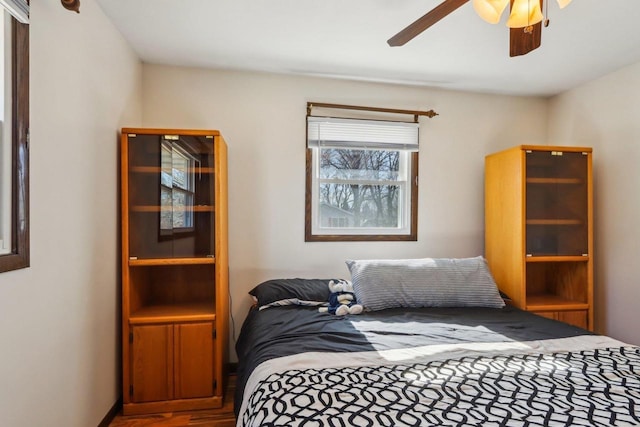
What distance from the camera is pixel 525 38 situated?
1.53 meters

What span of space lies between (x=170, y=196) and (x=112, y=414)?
4.59 feet

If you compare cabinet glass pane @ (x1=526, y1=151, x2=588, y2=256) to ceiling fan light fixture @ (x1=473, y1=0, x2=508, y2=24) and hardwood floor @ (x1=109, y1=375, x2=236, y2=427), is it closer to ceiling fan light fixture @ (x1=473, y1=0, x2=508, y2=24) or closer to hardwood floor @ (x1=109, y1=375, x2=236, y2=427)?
ceiling fan light fixture @ (x1=473, y1=0, x2=508, y2=24)

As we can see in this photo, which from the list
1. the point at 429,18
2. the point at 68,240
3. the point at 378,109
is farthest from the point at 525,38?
the point at 68,240

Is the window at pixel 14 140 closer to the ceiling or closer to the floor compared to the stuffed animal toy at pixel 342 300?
closer to the ceiling

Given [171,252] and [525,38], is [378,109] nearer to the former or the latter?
[525,38]

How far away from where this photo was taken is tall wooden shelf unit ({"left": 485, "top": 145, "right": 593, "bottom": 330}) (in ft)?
8.87

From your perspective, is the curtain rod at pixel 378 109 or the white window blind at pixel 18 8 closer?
the white window blind at pixel 18 8

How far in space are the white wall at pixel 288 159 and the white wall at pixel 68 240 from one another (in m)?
0.63

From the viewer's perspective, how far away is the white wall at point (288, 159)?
2783mm

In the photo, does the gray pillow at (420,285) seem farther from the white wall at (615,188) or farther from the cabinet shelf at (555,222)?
the white wall at (615,188)

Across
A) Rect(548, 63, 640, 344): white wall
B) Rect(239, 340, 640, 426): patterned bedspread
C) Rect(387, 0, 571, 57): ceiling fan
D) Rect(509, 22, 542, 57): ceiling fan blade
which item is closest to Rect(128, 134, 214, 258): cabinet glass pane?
Rect(239, 340, 640, 426): patterned bedspread

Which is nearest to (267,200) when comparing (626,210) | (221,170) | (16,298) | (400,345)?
(221,170)

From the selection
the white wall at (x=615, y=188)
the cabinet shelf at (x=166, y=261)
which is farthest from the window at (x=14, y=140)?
the white wall at (x=615, y=188)

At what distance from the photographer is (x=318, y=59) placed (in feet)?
8.50
